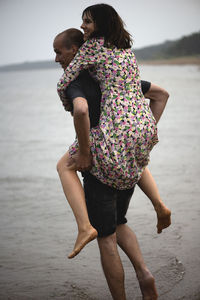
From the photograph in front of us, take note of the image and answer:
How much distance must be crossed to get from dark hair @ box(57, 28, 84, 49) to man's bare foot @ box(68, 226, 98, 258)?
1.05 meters

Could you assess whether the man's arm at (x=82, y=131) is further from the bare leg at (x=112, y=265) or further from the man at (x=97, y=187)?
the bare leg at (x=112, y=265)

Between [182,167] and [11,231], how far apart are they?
2.96 meters

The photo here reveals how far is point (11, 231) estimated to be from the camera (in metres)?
4.44

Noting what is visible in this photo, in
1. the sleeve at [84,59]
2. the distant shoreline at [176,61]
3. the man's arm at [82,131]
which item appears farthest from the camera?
the distant shoreline at [176,61]

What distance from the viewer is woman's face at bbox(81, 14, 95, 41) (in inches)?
96.3

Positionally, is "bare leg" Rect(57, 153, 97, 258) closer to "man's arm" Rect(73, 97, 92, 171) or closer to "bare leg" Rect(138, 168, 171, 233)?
"man's arm" Rect(73, 97, 92, 171)

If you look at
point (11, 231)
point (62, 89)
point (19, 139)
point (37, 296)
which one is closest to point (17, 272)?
point (37, 296)

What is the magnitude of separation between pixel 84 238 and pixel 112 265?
0.29 metres

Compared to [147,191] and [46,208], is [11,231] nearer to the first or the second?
[46,208]

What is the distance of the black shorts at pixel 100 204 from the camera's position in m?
2.56

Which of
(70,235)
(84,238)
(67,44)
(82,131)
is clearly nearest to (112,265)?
(84,238)

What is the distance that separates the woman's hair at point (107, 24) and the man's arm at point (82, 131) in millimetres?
394

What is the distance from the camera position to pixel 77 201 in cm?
255

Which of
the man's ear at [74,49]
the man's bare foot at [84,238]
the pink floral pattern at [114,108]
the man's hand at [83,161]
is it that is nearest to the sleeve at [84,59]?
the pink floral pattern at [114,108]
